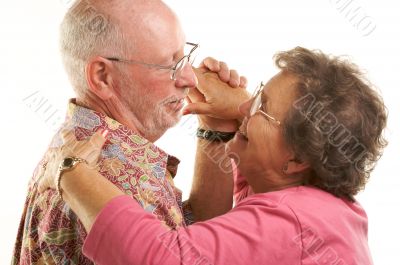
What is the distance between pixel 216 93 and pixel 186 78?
0.23 metres

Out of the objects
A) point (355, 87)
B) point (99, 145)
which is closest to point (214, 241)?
point (99, 145)

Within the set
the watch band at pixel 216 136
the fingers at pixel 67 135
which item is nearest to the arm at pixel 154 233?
the fingers at pixel 67 135

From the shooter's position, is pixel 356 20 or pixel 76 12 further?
pixel 356 20

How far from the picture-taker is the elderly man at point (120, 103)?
162cm

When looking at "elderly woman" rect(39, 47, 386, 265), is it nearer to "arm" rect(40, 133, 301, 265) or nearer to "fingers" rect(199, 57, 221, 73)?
"arm" rect(40, 133, 301, 265)

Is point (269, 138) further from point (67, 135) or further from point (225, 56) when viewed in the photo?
point (225, 56)

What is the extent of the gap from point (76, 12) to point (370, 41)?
1.85m

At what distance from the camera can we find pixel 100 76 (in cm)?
174

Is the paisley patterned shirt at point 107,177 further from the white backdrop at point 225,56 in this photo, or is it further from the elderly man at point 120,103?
the white backdrop at point 225,56

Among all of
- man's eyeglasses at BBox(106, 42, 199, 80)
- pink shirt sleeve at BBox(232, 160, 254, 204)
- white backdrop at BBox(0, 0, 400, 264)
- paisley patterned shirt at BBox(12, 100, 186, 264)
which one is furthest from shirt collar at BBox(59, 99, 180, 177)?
white backdrop at BBox(0, 0, 400, 264)

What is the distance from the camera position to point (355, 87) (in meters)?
1.67

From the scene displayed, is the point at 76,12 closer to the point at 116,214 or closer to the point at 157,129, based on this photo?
the point at 157,129

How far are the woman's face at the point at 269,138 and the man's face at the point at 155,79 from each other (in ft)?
0.72

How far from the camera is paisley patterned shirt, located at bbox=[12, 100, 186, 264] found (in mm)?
1602
